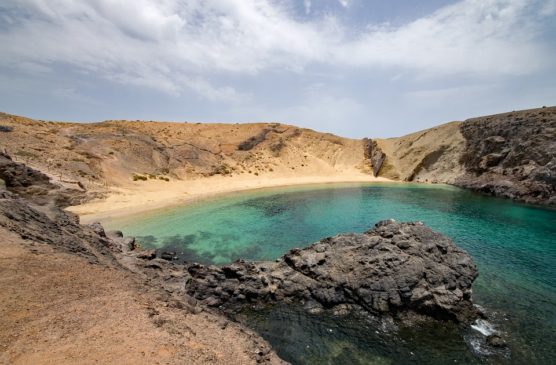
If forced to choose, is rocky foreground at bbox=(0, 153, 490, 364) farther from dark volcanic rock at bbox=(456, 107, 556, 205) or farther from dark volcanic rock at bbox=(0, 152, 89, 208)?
dark volcanic rock at bbox=(456, 107, 556, 205)

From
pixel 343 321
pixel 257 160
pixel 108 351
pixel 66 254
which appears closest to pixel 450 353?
pixel 343 321

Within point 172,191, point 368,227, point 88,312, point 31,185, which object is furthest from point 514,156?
point 31,185

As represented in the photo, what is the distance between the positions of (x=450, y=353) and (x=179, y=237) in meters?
21.2

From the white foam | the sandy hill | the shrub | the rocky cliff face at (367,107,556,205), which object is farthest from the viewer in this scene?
the shrub

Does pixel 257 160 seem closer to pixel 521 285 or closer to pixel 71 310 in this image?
pixel 521 285

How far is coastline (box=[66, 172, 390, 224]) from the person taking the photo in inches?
1314

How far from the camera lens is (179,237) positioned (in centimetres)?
2670

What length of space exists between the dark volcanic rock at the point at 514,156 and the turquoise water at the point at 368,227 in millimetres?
4054

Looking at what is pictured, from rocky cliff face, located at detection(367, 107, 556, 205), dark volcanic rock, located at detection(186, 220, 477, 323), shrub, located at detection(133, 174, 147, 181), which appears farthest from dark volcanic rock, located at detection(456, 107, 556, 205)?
shrub, located at detection(133, 174, 147, 181)

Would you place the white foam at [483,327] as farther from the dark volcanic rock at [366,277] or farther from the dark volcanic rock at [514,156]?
the dark volcanic rock at [514,156]

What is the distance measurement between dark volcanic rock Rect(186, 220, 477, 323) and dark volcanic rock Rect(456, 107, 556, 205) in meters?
33.8

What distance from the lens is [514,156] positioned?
49406 mm

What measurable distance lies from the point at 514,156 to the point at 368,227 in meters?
36.6

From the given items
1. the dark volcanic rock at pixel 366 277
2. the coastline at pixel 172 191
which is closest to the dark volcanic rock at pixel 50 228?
the dark volcanic rock at pixel 366 277
